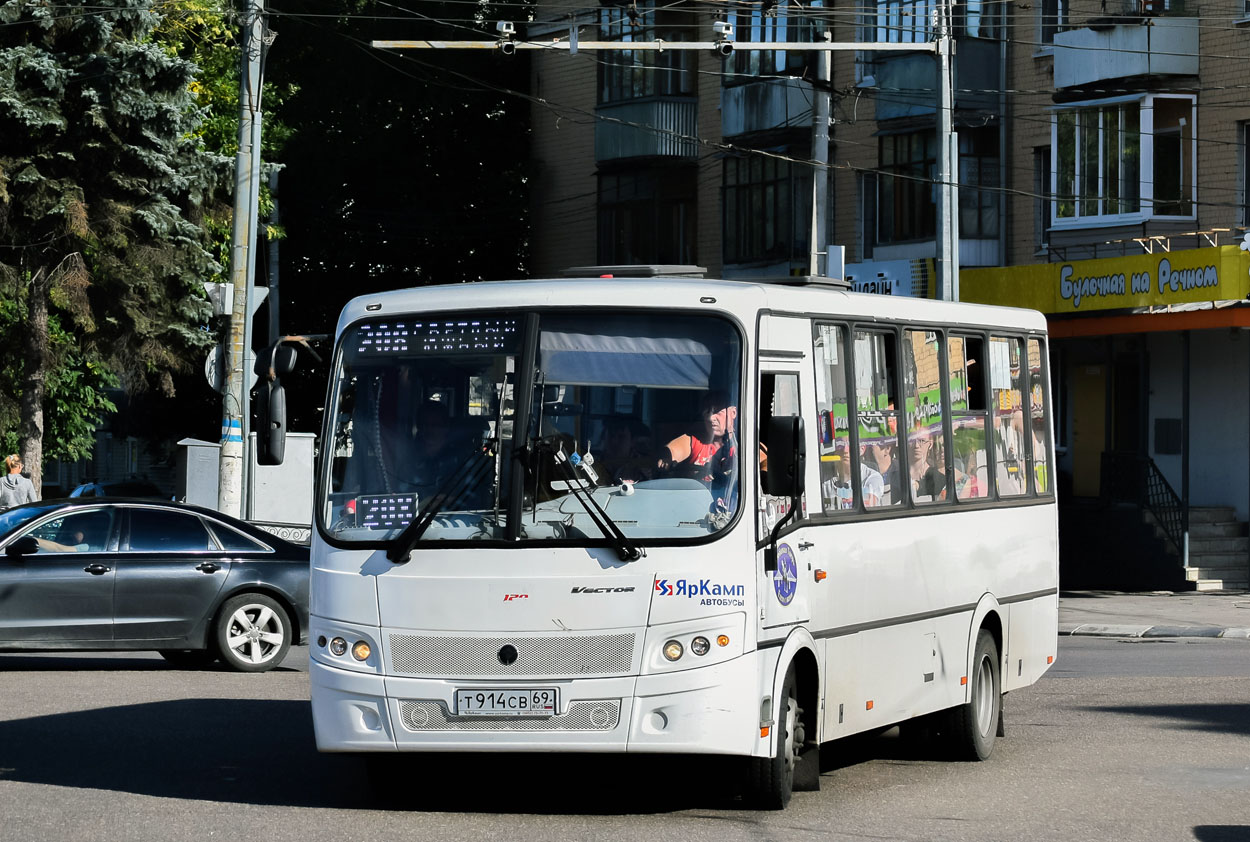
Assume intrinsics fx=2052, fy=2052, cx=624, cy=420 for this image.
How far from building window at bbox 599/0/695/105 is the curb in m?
20.6

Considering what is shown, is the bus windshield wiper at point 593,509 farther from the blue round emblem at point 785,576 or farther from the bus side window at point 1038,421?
the bus side window at point 1038,421

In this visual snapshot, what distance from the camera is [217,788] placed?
988 cm

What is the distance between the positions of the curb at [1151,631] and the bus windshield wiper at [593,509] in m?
14.2

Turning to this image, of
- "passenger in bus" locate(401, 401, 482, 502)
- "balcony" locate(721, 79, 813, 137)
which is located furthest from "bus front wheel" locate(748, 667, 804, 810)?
"balcony" locate(721, 79, 813, 137)

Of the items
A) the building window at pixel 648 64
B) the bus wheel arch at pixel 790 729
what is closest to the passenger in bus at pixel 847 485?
the bus wheel arch at pixel 790 729

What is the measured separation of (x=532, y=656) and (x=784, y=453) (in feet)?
4.58

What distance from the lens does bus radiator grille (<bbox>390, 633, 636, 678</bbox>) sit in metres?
8.83

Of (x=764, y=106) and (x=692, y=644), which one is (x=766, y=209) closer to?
(x=764, y=106)

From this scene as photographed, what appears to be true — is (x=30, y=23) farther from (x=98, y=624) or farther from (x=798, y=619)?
(x=798, y=619)

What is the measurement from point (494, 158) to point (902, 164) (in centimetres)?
1335

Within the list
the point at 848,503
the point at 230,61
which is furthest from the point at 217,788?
the point at 230,61

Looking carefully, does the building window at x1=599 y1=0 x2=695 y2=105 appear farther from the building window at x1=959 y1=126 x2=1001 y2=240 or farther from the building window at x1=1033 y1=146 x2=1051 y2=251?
the building window at x1=1033 y1=146 x2=1051 y2=251

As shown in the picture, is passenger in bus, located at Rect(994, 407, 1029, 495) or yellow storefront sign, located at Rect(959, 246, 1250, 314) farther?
yellow storefront sign, located at Rect(959, 246, 1250, 314)

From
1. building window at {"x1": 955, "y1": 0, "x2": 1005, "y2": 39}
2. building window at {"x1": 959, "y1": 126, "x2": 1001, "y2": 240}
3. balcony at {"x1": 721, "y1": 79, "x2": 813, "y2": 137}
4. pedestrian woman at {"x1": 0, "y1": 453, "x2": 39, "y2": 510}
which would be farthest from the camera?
balcony at {"x1": 721, "y1": 79, "x2": 813, "y2": 137}
